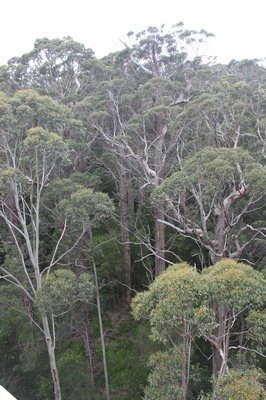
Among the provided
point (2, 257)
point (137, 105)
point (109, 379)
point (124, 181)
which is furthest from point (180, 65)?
point (109, 379)

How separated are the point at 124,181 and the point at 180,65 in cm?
468

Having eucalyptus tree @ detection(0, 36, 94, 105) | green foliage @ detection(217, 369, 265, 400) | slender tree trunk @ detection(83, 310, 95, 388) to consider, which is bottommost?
slender tree trunk @ detection(83, 310, 95, 388)

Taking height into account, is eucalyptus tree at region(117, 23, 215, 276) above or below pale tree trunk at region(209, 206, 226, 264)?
above

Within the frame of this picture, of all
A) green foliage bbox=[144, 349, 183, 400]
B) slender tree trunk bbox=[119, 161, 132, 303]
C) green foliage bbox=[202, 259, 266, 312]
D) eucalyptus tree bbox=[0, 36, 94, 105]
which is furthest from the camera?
eucalyptus tree bbox=[0, 36, 94, 105]

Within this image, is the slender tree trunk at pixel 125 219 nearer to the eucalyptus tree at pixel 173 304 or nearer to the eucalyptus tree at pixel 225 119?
the eucalyptus tree at pixel 225 119

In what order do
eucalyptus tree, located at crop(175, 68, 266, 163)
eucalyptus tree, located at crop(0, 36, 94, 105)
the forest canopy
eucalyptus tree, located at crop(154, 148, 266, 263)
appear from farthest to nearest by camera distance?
1. eucalyptus tree, located at crop(0, 36, 94, 105)
2. eucalyptus tree, located at crop(175, 68, 266, 163)
3. eucalyptus tree, located at crop(154, 148, 266, 263)
4. the forest canopy

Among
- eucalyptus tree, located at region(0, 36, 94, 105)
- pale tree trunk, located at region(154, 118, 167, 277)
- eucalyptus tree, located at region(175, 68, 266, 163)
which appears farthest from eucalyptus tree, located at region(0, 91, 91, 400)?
eucalyptus tree, located at region(0, 36, 94, 105)

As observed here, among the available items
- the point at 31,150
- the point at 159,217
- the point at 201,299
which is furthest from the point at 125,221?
the point at 201,299

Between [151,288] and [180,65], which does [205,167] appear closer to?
[151,288]

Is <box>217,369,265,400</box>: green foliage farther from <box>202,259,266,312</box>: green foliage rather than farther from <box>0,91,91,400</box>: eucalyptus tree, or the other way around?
<box>0,91,91,400</box>: eucalyptus tree

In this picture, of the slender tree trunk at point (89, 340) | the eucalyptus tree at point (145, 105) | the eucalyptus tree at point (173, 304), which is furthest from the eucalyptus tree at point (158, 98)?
the eucalyptus tree at point (173, 304)

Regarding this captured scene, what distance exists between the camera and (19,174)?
8.51m

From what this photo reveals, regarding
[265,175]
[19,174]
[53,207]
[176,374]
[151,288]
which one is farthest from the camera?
[53,207]

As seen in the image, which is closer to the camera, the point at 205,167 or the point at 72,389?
the point at 205,167
